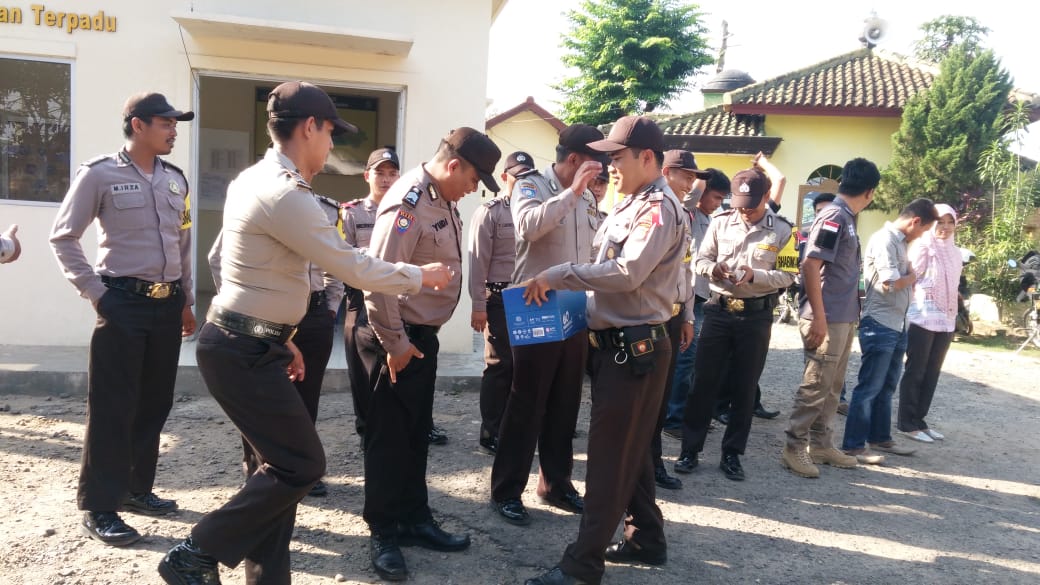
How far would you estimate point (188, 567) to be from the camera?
9.09ft

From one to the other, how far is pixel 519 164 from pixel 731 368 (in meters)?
1.98

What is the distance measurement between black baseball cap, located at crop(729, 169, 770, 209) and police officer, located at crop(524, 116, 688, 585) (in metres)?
1.64

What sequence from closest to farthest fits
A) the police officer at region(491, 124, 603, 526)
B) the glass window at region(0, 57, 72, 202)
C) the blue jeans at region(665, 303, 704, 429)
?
1. the police officer at region(491, 124, 603, 526)
2. the blue jeans at region(665, 303, 704, 429)
3. the glass window at region(0, 57, 72, 202)

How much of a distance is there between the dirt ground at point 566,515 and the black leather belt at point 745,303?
3.69 feet

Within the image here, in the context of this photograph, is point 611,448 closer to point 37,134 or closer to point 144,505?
point 144,505

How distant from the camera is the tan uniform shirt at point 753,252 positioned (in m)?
4.82

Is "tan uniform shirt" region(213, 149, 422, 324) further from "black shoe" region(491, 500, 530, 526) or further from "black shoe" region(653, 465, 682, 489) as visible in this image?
"black shoe" region(653, 465, 682, 489)

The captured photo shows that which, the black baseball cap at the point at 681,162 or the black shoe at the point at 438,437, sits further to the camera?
the black shoe at the point at 438,437

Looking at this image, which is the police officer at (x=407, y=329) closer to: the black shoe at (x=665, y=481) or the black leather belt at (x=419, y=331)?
the black leather belt at (x=419, y=331)

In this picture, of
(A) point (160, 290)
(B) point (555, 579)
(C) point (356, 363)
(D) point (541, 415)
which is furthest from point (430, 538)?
(A) point (160, 290)

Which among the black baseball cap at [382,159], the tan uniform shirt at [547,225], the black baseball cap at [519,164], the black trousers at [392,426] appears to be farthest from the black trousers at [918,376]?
the black trousers at [392,426]

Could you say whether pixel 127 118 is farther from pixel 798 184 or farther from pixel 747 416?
pixel 798 184

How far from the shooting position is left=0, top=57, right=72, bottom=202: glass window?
22.5 ft

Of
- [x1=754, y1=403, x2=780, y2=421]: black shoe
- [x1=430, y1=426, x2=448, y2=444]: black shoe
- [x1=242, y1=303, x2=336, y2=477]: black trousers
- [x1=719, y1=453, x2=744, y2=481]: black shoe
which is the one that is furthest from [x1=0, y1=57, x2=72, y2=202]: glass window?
[x1=754, y1=403, x2=780, y2=421]: black shoe
